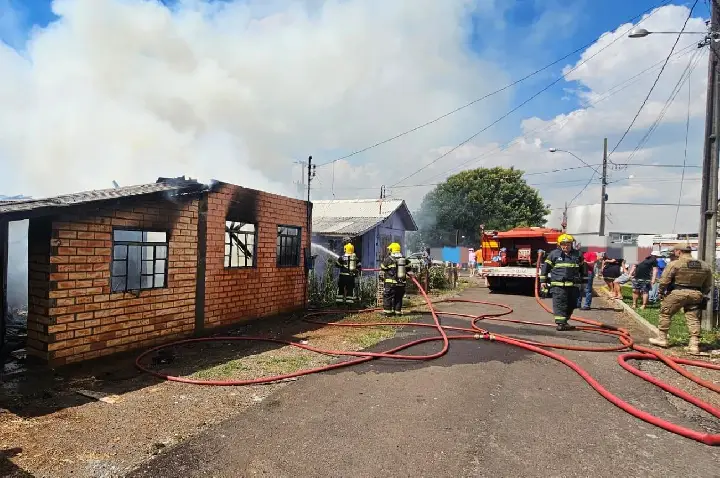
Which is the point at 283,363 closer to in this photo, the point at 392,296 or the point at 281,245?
the point at 281,245

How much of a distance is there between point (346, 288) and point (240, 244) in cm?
328

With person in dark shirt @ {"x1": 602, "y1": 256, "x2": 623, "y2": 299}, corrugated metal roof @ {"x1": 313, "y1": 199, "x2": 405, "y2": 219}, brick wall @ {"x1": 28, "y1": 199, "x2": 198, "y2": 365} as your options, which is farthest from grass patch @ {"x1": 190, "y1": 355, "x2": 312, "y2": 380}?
corrugated metal roof @ {"x1": 313, "y1": 199, "x2": 405, "y2": 219}

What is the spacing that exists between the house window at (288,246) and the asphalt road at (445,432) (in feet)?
14.9

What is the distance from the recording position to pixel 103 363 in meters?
5.37

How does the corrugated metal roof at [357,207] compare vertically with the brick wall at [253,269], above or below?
above

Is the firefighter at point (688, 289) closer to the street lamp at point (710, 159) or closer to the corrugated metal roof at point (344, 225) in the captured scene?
the street lamp at point (710, 159)

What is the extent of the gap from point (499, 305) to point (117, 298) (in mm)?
8968

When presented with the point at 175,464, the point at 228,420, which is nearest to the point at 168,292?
the point at 228,420

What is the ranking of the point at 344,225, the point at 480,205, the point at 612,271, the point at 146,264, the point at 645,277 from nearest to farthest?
1. the point at 146,264
2. the point at 645,277
3. the point at 612,271
4. the point at 344,225
5. the point at 480,205

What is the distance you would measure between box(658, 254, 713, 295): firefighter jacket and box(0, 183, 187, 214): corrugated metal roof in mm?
7552

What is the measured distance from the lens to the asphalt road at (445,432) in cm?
302

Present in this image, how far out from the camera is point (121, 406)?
4055 millimetres

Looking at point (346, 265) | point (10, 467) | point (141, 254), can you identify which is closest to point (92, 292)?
point (141, 254)

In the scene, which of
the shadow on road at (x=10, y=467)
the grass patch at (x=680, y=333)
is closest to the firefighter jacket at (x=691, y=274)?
the grass patch at (x=680, y=333)
